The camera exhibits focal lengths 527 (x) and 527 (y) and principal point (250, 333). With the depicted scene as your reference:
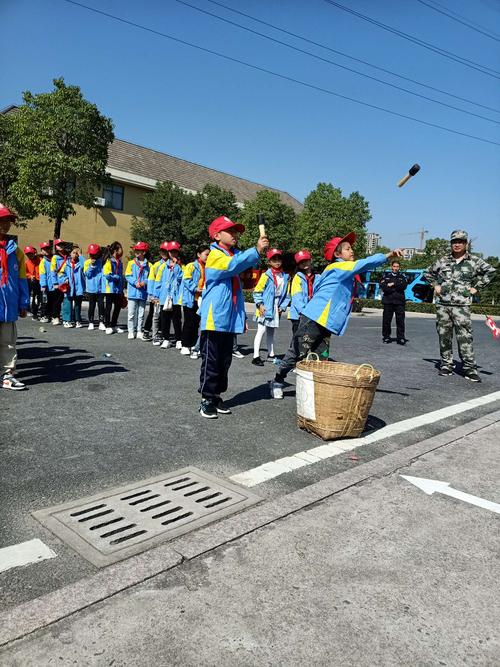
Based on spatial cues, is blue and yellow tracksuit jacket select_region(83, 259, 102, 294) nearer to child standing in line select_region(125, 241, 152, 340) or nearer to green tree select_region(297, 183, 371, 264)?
child standing in line select_region(125, 241, 152, 340)

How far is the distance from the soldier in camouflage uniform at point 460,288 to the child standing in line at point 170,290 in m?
4.59

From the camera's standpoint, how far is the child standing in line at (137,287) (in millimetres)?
10938

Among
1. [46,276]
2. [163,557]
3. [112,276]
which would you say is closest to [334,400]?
[163,557]

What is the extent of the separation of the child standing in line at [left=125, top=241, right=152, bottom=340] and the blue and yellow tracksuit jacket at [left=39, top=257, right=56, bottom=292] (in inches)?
107

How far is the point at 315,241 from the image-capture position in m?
33.4

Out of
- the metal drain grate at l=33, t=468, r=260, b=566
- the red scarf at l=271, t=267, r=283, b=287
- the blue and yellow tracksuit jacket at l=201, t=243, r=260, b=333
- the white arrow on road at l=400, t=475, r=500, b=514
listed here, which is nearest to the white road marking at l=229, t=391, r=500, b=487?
the metal drain grate at l=33, t=468, r=260, b=566

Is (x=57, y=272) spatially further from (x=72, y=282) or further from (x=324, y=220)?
(x=324, y=220)

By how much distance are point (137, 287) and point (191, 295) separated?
212cm

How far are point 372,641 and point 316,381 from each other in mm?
2649

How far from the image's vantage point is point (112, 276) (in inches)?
461

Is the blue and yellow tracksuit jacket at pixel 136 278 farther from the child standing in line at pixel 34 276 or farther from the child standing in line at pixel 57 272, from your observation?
the child standing in line at pixel 34 276

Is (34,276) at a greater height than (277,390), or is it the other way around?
(34,276)

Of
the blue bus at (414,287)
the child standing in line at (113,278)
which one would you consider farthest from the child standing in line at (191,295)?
the blue bus at (414,287)

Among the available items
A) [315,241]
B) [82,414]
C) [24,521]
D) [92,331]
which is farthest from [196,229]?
[24,521]
